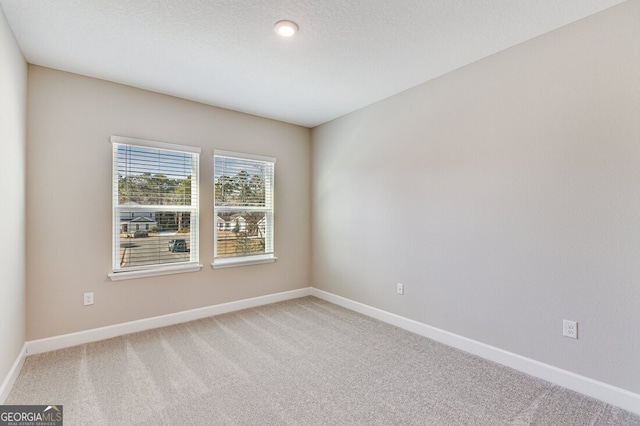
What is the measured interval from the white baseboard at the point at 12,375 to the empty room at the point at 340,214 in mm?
33

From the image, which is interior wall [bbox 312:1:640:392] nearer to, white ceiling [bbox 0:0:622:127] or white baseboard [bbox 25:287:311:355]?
white ceiling [bbox 0:0:622:127]

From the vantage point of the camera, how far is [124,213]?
319cm

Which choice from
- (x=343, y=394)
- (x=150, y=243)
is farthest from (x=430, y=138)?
(x=150, y=243)

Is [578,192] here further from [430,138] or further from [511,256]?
[430,138]

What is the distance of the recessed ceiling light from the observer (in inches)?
86.0

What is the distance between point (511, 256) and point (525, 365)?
84 centimetres

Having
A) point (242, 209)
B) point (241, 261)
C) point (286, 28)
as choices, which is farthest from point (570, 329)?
point (242, 209)

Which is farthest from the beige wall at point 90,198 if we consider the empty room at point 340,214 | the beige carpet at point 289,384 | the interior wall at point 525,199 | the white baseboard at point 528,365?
the white baseboard at point 528,365

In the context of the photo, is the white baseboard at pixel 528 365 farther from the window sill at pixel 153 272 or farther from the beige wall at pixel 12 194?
the beige wall at pixel 12 194

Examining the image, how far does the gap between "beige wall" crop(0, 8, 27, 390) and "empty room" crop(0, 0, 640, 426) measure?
3 centimetres

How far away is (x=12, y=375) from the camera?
87.7 inches

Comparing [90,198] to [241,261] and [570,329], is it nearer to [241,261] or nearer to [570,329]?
[241,261]

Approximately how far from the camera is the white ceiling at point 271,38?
6.64 feet

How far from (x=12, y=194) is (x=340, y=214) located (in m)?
3.21
